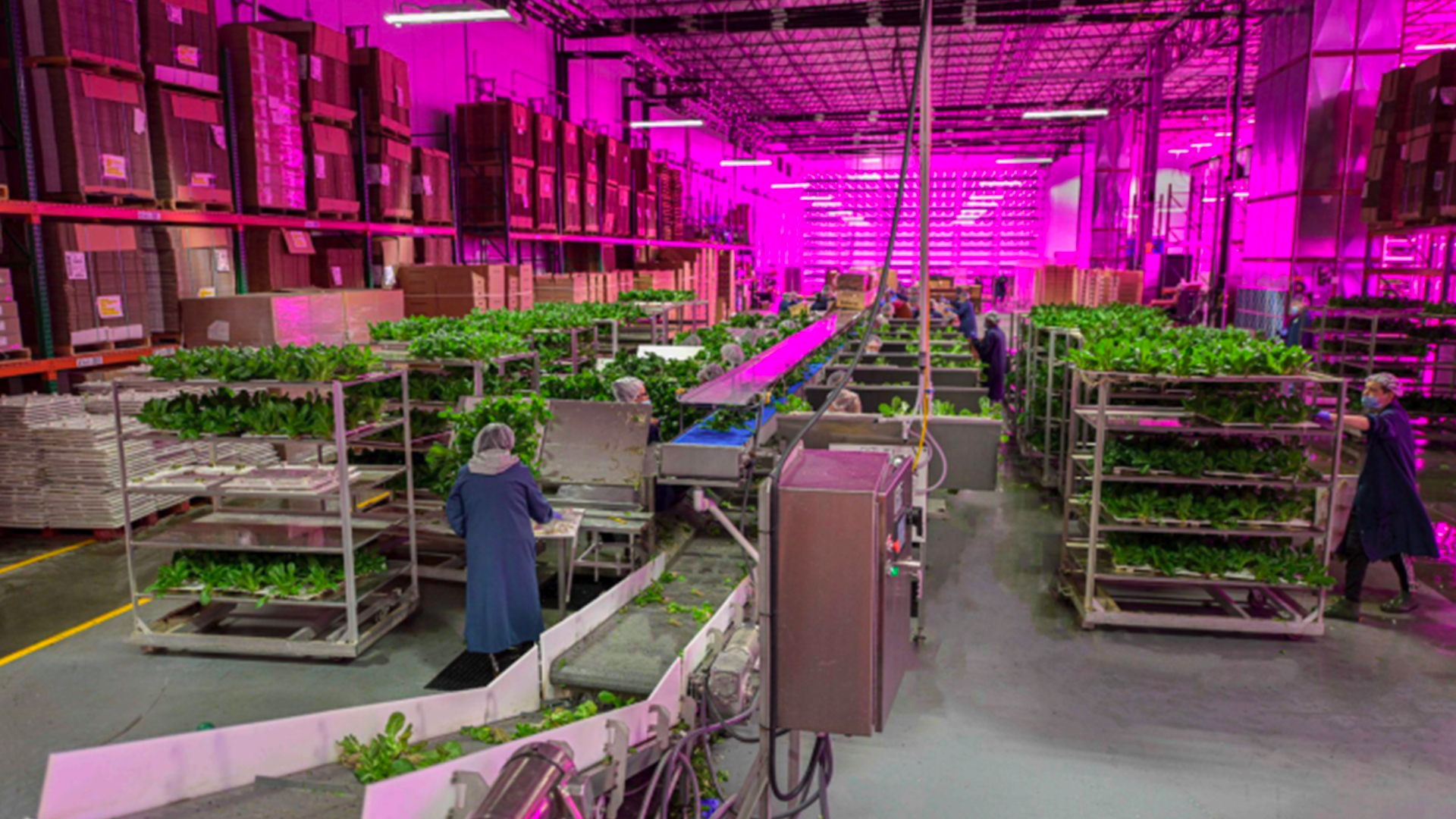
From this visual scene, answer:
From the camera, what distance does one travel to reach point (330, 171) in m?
10.8

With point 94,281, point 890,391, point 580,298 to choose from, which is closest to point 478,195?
point 580,298

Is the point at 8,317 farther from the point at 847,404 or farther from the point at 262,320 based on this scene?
the point at 847,404

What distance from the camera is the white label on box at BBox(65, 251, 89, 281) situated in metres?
7.64

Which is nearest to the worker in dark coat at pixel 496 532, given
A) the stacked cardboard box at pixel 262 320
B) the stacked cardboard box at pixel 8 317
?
the stacked cardboard box at pixel 262 320

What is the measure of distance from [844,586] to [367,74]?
11606mm

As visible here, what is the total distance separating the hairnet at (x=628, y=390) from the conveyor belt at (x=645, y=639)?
1391 mm

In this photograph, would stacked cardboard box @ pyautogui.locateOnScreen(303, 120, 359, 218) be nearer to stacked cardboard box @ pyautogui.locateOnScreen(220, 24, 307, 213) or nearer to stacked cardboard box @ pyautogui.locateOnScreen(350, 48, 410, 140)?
stacked cardboard box @ pyautogui.locateOnScreen(220, 24, 307, 213)

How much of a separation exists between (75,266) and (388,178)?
15.3ft

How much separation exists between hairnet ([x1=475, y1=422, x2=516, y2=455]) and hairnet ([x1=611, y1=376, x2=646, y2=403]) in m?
1.75

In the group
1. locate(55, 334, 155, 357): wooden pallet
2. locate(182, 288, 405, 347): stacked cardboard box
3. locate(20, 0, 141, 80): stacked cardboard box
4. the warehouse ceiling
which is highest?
the warehouse ceiling

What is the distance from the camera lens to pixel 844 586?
230 cm

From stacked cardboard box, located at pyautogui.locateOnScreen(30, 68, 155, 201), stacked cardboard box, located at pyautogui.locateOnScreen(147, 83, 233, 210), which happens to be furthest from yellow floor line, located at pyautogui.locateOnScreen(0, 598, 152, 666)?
stacked cardboard box, located at pyautogui.locateOnScreen(147, 83, 233, 210)

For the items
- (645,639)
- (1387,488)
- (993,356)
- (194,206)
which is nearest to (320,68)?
(194,206)

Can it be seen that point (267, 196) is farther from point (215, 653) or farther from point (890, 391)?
point (890, 391)
